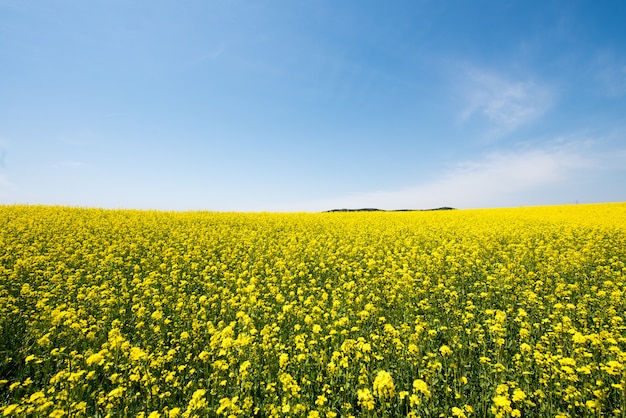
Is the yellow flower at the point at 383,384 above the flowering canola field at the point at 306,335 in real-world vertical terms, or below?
above

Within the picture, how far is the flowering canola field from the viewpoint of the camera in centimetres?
407

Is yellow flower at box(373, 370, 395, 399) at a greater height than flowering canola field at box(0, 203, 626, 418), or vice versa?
yellow flower at box(373, 370, 395, 399)

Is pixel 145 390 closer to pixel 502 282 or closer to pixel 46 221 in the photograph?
pixel 502 282

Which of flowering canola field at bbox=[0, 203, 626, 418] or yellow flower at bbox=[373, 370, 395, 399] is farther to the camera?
flowering canola field at bbox=[0, 203, 626, 418]

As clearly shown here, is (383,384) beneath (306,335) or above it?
above

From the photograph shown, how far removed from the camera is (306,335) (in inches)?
215

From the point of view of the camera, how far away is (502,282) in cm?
930

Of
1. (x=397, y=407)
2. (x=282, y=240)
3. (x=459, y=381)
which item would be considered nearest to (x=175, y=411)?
(x=397, y=407)

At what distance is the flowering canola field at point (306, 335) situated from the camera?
4074mm

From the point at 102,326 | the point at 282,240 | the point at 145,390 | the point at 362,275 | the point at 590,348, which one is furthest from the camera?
the point at 282,240

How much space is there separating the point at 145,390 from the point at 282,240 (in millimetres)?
11887

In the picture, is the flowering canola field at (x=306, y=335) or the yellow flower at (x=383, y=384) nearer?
the yellow flower at (x=383, y=384)

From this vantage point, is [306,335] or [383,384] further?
[306,335]

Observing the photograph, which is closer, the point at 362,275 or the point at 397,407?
the point at 397,407
